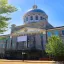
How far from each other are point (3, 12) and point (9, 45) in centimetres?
4764

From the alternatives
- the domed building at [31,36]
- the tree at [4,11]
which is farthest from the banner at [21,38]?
the tree at [4,11]

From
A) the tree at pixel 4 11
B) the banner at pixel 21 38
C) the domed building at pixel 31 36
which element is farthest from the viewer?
the banner at pixel 21 38

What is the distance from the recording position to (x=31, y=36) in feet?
188

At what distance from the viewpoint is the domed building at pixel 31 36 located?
175 ft

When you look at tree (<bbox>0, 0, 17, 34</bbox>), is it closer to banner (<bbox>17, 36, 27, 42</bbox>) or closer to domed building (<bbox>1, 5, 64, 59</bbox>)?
domed building (<bbox>1, 5, 64, 59</bbox>)

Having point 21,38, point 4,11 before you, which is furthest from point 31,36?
point 4,11

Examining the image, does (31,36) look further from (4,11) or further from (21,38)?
(4,11)

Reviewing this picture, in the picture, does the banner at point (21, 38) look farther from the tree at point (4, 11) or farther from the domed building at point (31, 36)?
the tree at point (4, 11)

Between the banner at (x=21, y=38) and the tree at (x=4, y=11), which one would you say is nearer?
the tree at (x=4, y=11)

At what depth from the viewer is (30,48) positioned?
181ft

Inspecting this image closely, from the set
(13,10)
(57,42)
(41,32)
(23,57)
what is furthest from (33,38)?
(13,10)

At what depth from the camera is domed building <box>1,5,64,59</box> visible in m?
53.3

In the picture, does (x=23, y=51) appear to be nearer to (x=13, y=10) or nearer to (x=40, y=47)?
(x=40, y=47)

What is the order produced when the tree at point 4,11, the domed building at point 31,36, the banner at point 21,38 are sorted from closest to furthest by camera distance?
the tree at point 4,11, the domed building at point 31,36, the banner at point 21,38
